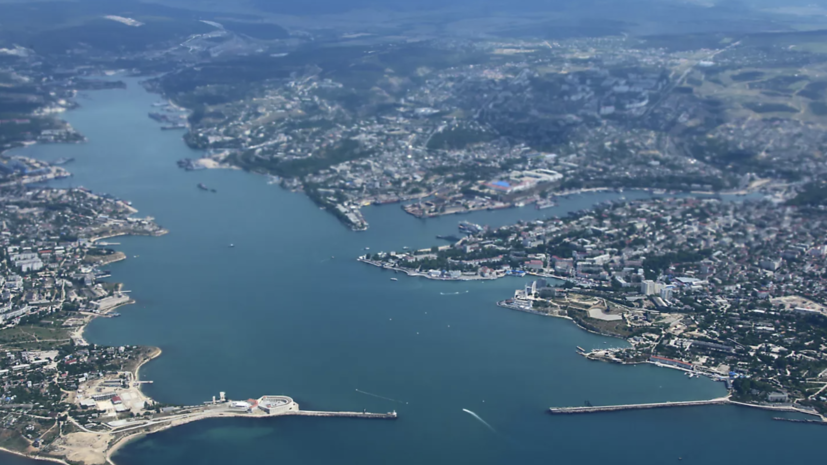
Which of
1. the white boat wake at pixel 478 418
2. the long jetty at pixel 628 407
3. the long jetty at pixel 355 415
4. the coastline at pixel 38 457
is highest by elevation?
the long jetty at pixel 628 407

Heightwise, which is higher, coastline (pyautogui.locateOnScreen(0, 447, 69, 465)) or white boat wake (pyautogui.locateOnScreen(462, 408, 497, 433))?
white boat wake (pyautogui.locateOnScreen(462, 408, 497, 433))

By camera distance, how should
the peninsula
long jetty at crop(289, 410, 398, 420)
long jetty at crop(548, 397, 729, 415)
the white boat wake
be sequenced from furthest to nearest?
the peninsula, long jetty at crop(548, 397, 729, 415), long jetty at crop(289, 410, 398, 420), the white boat wake

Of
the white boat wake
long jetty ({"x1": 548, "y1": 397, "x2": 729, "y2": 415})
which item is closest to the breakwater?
long jetty ({"x1": 548, "y1": 397, "x2": 729, "y2": 415})

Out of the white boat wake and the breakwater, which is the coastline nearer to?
the white boat wake

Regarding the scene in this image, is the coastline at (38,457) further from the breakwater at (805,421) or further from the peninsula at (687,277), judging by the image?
the breakwater at (805,421)

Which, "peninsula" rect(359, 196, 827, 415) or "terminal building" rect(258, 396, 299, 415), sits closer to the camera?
"terminal building" rect(258, 396, 299, 415)

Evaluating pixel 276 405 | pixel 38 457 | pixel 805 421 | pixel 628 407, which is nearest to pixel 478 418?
pixel 628 407

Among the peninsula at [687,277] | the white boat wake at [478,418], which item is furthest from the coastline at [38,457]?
the peninsula at [687,277]

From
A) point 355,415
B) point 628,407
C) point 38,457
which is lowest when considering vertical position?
point 38,457

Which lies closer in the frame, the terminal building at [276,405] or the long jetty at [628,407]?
the terminal building at [276,405]

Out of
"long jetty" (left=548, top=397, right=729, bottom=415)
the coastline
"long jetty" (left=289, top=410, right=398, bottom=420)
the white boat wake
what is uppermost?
"long jetty" (left=548, top=397, right=729, bottom=415)

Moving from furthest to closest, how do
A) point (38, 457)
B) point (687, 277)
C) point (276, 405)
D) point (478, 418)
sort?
1. point (687, 277)
2. point (276, 405)
3. point (478, 418)
4. point (38, 457)

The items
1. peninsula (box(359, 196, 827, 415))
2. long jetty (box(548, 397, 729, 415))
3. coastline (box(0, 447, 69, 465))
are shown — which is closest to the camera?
coastline (box(0, 447, 69, 465))

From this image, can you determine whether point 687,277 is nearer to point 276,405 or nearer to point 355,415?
point 355,415
